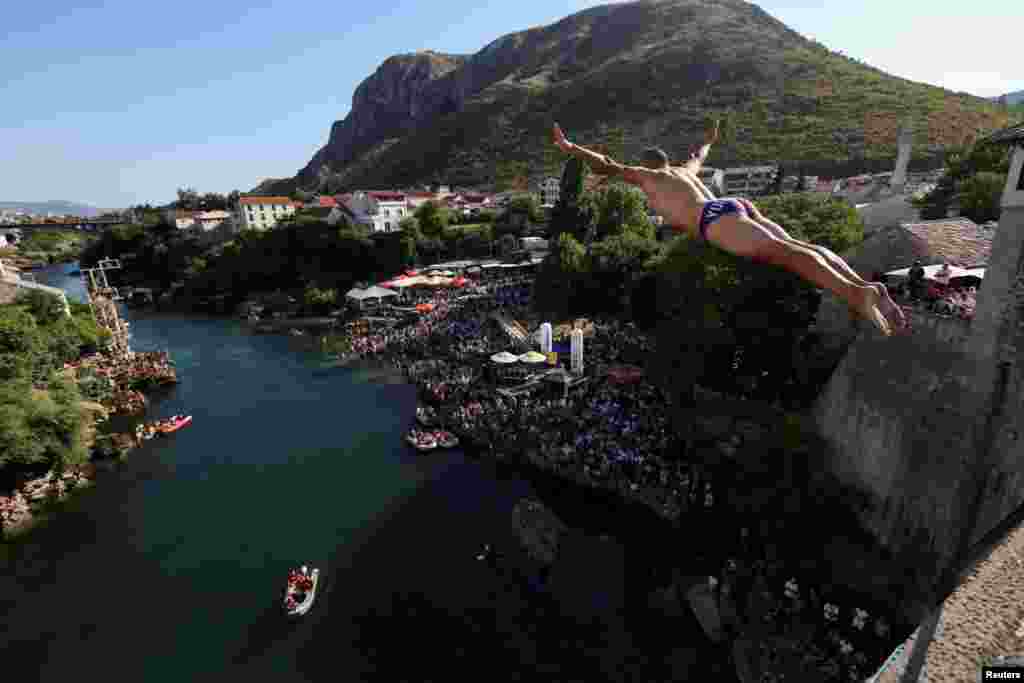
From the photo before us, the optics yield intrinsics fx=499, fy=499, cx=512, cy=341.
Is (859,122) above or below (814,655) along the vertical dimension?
above

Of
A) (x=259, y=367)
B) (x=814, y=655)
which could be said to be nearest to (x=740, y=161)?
(x=259, y=367)

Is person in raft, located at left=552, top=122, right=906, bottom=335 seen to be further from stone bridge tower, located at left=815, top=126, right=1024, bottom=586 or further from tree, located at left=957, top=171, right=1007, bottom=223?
tree, located at left=957, top=171, right=1007, bottom=223

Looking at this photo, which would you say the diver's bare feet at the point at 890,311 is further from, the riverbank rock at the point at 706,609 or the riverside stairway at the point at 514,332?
the riverside stairway at the point at 514,332

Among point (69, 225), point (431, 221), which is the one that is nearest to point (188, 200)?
point (69, 225)

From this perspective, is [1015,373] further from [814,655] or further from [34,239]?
[34,239]

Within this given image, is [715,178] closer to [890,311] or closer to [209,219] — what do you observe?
[890,311]

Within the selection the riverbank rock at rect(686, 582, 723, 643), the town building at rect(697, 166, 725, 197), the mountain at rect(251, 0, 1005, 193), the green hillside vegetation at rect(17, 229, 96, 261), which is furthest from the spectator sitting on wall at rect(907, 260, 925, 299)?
the green hillside vegetation at rect(17, 229, 96, 261)
